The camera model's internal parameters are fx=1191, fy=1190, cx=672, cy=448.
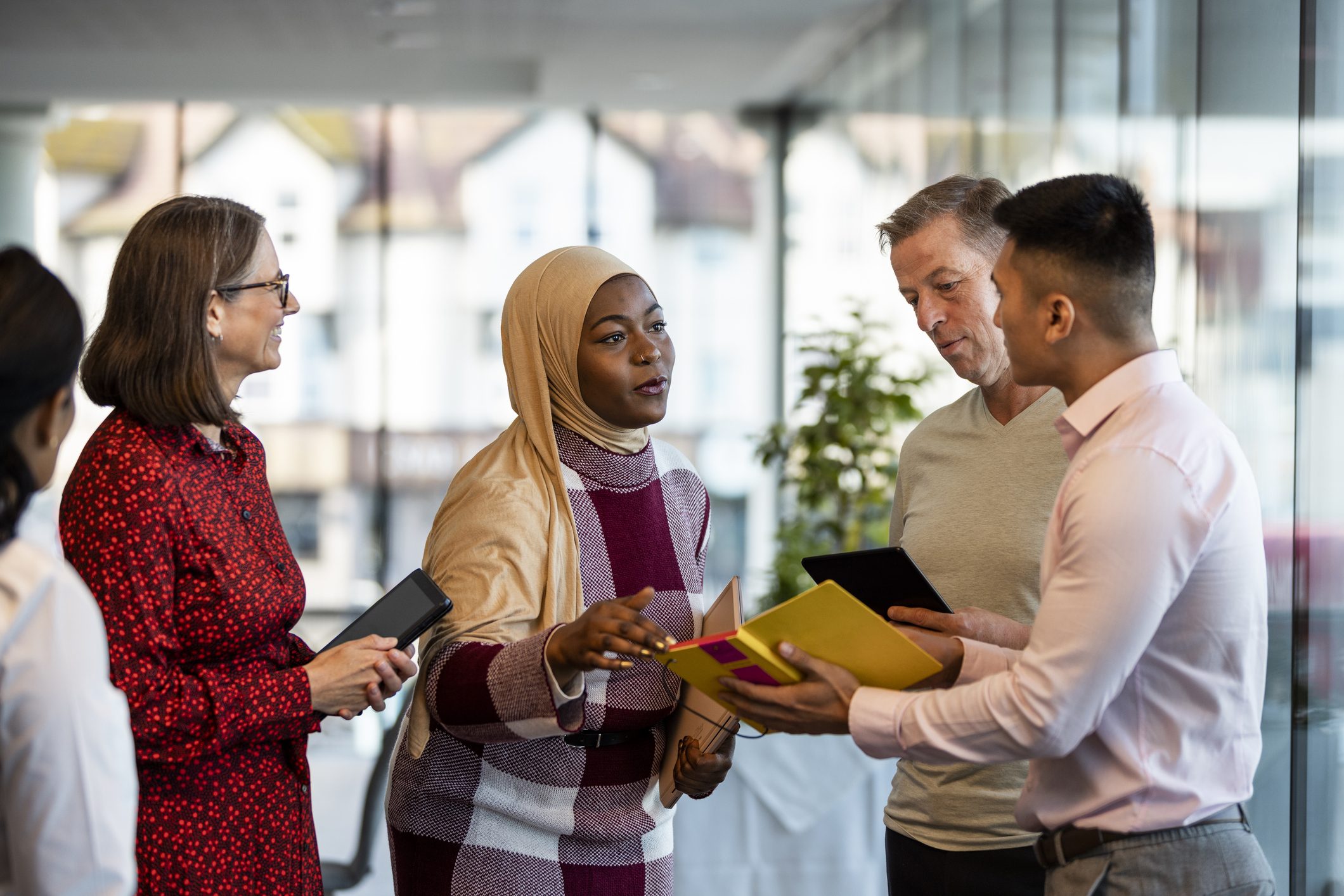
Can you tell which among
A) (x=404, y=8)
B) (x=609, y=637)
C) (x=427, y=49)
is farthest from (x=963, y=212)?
(x=427, y=49)

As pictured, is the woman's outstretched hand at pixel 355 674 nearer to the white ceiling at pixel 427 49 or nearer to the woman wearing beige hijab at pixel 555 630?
the woman wearing beige hijab at pixel 555 630

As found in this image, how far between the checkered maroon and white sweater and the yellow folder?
10.0 inches

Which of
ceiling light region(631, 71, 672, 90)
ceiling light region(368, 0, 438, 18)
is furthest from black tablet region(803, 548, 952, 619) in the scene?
ceiling light region(631, 71, 672, 90)

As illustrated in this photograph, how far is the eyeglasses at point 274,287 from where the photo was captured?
1.74m

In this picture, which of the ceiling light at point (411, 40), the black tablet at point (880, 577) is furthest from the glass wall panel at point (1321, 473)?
the ceiling light at point (411, 40)

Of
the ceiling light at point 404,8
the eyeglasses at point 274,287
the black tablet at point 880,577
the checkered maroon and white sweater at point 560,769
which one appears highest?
the ceiling light at point 404,8

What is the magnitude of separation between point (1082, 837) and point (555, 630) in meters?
0.74

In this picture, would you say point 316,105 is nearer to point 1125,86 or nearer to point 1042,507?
point 1125,86

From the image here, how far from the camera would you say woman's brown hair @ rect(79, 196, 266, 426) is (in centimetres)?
165

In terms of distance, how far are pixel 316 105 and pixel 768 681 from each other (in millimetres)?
7767

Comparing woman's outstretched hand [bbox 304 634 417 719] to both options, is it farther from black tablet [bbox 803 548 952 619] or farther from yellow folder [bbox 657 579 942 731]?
black tablet [bbox 803 548 952 619]

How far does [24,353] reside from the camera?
3.84 ft

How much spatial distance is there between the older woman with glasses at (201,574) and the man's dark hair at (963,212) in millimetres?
1061

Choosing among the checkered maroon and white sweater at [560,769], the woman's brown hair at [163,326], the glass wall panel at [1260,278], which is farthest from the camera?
the glass wall panel at [1260,278]
